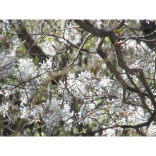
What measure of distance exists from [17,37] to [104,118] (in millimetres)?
577

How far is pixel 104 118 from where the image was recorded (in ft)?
5.47

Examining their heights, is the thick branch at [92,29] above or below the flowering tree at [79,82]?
above

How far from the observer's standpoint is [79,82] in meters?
1.66

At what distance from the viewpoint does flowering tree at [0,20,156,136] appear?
1637 millimetres

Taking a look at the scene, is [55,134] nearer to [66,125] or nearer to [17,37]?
[66,125]

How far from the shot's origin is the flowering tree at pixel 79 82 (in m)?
1.64

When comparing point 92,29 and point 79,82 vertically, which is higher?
point 92,29

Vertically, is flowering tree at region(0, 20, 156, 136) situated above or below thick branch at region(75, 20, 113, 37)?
below

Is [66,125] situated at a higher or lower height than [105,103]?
lower
